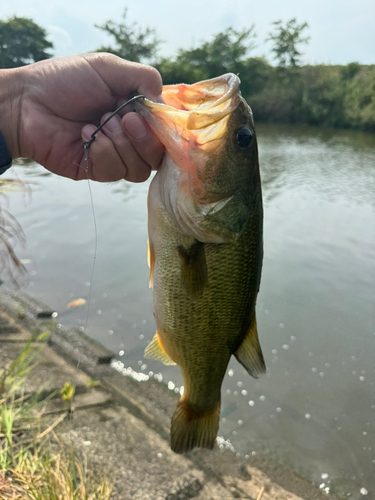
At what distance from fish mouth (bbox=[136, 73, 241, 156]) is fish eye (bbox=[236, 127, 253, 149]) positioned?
0.19ft

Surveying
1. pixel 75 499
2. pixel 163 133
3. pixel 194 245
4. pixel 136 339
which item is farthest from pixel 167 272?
pixel 136 339

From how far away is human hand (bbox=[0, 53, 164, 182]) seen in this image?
1604mm

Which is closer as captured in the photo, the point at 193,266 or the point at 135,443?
the point at 193,266

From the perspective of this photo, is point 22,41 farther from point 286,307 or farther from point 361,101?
point 286,307

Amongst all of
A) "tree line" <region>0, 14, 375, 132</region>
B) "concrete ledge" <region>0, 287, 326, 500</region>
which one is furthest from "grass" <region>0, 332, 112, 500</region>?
"tree line" <region>0, 14, 375, 132</region>

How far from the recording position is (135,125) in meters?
1.52

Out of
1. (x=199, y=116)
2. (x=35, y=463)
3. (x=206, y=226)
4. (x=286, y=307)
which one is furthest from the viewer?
(x=286, y=307)

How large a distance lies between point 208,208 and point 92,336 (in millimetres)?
4357

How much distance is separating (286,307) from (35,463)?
472cm

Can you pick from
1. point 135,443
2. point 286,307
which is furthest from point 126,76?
point 286,307

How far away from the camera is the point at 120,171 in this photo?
70.9 inches

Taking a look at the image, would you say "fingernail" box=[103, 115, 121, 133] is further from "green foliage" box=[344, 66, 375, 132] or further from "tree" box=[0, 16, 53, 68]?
"tree" box=[0, 16, 53, 68]

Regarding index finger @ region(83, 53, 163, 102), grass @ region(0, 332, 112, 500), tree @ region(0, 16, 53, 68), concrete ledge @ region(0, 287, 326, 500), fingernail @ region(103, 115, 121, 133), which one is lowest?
concrete ledge @ region(0, 287, 326, 500)

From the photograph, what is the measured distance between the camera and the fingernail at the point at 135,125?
1514 mm
